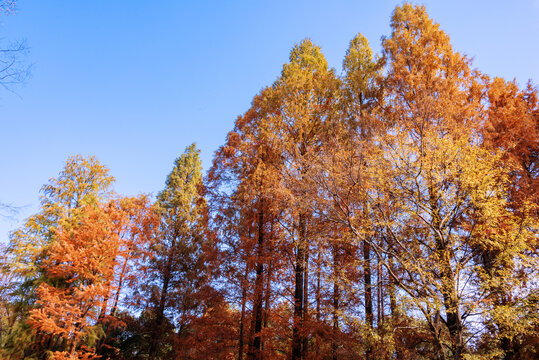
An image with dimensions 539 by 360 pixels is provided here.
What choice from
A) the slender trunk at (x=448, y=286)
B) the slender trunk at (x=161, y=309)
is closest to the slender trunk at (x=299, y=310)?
the slender trunk at (x=448, y=286)

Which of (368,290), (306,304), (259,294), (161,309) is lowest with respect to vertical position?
(161,309)

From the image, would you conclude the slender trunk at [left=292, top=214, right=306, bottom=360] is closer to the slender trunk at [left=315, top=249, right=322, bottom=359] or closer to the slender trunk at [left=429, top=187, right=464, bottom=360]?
the slender trunk at [left=315, top=249, right=322, bottom=359]

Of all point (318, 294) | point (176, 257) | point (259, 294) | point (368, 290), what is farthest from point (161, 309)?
point (368, 290)

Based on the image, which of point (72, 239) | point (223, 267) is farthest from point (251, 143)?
point (72, 239)

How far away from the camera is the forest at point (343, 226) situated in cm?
658

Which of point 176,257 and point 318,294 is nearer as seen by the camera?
point 318,294

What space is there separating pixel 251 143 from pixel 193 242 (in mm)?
8340

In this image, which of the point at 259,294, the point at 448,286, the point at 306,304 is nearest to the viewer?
the point at 448,286

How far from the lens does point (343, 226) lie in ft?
29.0

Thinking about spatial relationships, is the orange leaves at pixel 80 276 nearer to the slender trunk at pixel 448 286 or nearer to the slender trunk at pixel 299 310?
the slender trunk at pixel 299 310

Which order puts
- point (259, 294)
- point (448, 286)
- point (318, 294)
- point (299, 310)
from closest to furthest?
point (448, 286)
point (299, 310)
point (259, 294)
point (318, 294)

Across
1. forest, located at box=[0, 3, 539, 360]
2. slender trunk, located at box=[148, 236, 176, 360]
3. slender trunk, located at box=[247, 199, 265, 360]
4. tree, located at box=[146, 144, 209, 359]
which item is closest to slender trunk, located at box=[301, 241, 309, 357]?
forest, located at box=[0, 3, 539, 360]

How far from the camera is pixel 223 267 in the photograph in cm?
1034

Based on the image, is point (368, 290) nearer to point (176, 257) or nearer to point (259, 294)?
point (259, 294)
